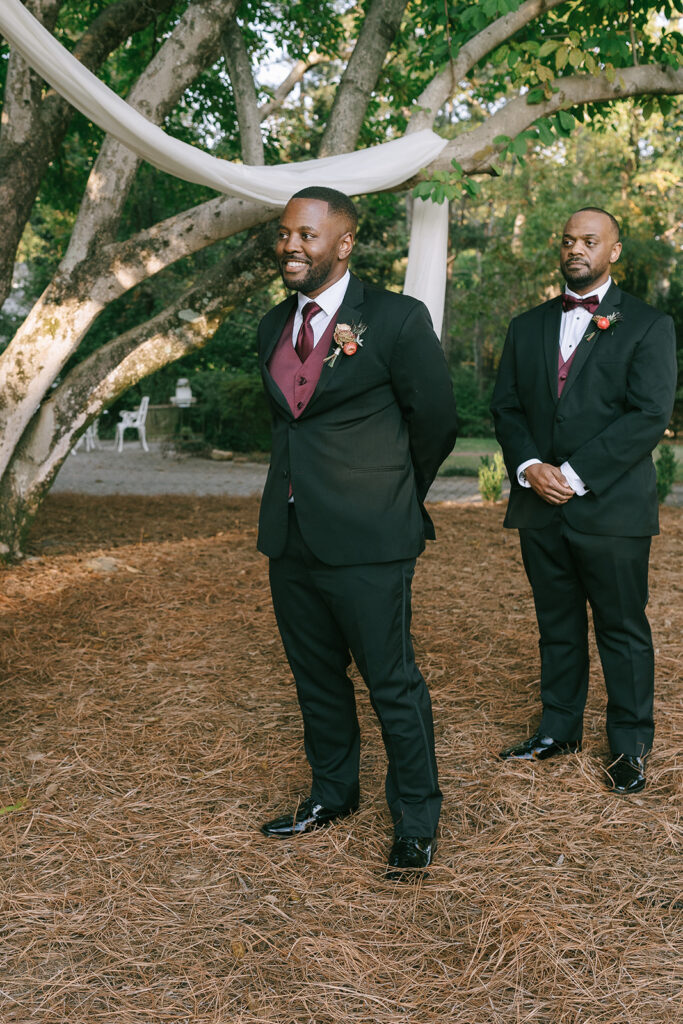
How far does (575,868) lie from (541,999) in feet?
2.14

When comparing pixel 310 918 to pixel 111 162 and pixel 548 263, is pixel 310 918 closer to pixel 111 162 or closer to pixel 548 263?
pixel 111 162

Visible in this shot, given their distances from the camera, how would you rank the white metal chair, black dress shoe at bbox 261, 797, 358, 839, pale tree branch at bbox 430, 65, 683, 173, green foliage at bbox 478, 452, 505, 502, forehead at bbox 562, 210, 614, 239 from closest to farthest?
black dress shoe at bbox 261, 797, 358, 839 → forehead at bbox 562, 210, 614, 239 → pale tree branch at bbox 430, 65, 683, 173 → green foliage at bbox 478, 452, 505, 502 → the white metal chair

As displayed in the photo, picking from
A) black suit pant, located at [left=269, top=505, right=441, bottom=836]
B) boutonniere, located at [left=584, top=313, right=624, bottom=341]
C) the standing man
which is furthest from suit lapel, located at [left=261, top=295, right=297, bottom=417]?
boutonniere, located at [left=584, top=313, right=624, bottom=341]

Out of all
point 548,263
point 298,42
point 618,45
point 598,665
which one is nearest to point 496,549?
point 598,665

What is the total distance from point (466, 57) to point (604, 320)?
3.69 metres

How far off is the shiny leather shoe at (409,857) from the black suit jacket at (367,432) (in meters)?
0.91

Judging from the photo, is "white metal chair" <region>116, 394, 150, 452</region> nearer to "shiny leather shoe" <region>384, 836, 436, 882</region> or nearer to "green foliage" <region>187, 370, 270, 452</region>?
"green foliage" <region>187, 370, 270, 452</region>

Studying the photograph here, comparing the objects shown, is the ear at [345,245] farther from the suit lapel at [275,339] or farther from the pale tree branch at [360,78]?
the pale tree branch at [360,78]

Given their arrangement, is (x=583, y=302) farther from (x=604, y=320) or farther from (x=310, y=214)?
(x=310, y=214)

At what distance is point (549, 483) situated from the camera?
3189 millimetres

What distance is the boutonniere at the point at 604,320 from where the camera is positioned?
3.16 meters

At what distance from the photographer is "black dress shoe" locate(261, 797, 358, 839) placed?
295cm

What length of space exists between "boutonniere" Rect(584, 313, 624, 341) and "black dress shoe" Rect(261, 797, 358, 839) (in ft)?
6.35

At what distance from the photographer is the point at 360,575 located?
2.66 meters
